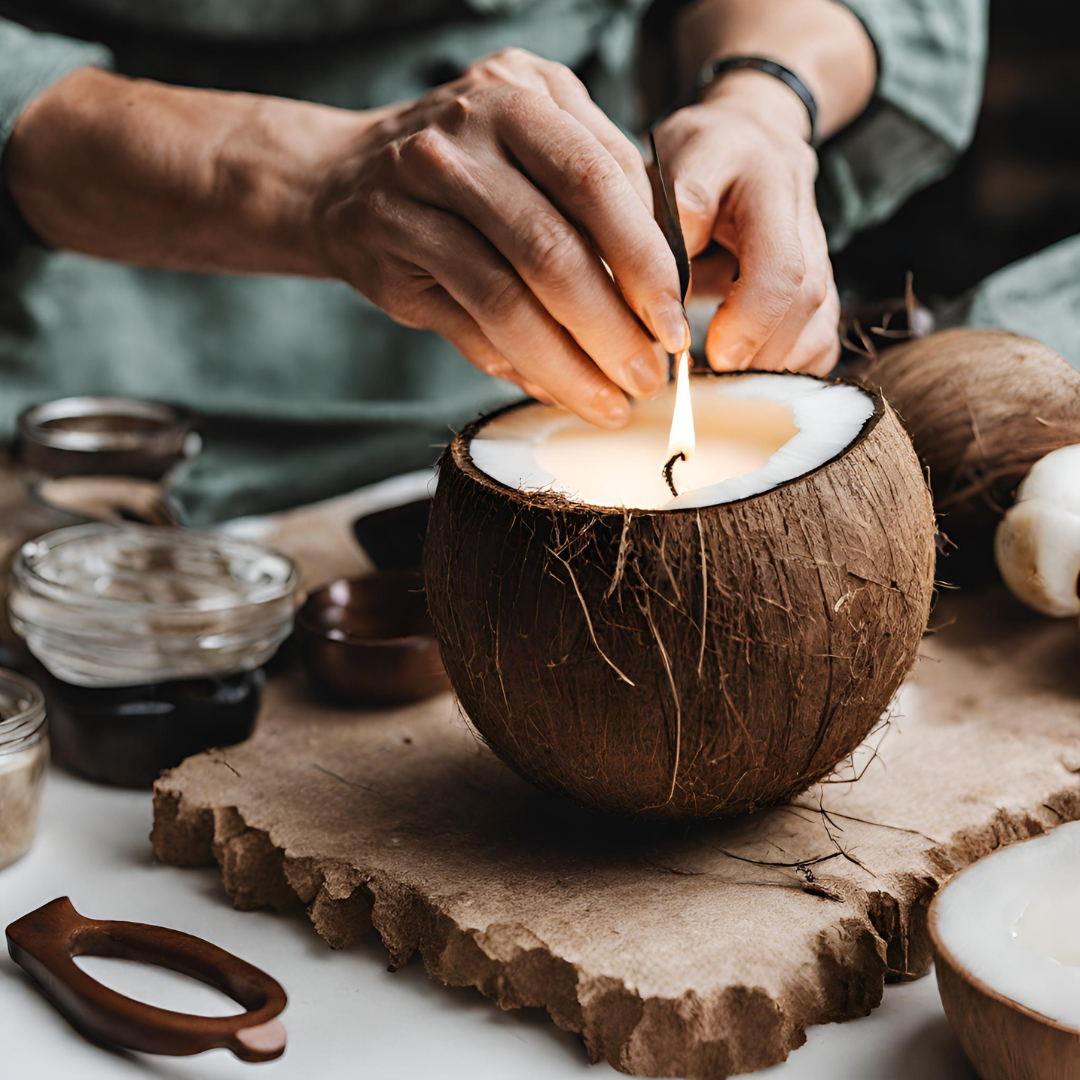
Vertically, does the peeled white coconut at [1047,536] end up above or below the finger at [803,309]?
below

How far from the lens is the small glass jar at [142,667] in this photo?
836 mm

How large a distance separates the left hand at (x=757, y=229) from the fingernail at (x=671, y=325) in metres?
0.06

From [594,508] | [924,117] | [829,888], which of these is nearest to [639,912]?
[829,888]

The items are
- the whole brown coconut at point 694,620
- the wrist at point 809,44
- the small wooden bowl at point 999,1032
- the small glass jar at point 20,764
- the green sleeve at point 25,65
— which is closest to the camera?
the small wooden bowl at point 999,1032

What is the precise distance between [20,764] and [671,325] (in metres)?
0.47

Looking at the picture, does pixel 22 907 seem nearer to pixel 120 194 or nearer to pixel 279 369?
pixel 120 194

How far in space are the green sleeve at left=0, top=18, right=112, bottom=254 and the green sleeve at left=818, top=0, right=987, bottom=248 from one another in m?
0.75

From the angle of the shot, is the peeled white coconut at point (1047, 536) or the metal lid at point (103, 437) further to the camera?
Answer: the metal lid at point (103, 437)

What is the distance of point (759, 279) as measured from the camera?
30.5 inches

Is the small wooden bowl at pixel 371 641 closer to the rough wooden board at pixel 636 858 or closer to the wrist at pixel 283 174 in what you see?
the rough wooden board at pixel 636 858

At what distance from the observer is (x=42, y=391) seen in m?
1.41

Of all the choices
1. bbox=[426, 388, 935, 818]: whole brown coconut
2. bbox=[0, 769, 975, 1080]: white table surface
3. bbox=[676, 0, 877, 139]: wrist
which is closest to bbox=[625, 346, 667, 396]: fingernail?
bbox=[426, 388, 935, 818]: whole brown coconut

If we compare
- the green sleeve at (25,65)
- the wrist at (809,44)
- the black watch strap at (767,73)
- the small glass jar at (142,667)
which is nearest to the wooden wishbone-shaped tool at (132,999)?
the small glass jar at (142,667)

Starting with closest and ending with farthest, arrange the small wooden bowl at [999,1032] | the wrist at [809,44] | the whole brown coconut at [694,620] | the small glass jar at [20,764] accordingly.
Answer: the small wooden bowl at [999,1032] < the whole brown coconut at [694,620] < the small glass jar at [20,764] < the wrist at [809,44]
